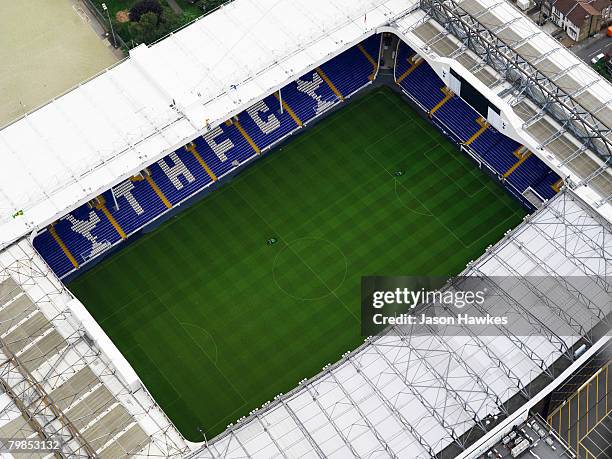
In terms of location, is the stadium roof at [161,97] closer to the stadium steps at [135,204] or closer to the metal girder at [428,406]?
the stadium steps at [135,204]

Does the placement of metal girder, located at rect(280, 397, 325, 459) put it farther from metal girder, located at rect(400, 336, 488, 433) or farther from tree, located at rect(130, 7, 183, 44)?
tree, located at rect(130, 7, 183, 44)

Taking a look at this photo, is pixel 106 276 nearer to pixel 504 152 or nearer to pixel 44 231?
pixel 44 231

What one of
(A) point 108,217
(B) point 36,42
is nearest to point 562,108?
(A) point 108,217

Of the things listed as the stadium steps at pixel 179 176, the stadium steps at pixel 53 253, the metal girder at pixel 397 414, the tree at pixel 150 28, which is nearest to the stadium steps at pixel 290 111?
the stadium steps at pixel 179 176

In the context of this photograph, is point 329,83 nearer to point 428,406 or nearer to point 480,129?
point 480,129

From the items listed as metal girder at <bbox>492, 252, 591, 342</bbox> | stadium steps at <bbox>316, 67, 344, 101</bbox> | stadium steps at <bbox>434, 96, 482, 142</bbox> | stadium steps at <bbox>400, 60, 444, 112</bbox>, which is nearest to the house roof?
stadium steps at <bbox>400, 60, 444, 112</bbox>

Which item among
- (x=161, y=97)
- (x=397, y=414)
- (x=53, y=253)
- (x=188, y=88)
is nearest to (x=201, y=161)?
(x=188, y=88)

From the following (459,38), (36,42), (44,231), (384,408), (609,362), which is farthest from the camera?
(36,42)
